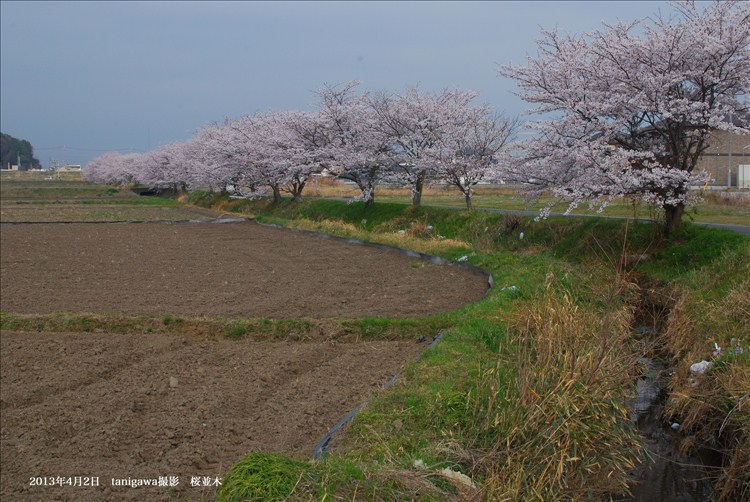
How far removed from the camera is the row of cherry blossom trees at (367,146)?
2367 cm

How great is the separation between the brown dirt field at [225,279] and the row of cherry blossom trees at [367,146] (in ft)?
14.3

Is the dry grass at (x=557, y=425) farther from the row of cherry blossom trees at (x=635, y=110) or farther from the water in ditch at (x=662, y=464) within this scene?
the row of cherry blossom trees at (x=635, y=110)

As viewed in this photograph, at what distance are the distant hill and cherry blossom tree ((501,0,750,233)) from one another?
174543 millimetres

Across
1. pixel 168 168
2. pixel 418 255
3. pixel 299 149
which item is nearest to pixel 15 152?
pixel 168 168

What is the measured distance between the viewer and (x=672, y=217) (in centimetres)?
1466

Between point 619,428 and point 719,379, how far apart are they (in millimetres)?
1795

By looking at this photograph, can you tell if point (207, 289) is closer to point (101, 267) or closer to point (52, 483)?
point (101, 267)

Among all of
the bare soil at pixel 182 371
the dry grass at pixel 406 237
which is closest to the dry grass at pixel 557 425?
the bare soil at pixel 182 371

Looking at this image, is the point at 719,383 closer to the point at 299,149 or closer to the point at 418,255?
the point at 418,255

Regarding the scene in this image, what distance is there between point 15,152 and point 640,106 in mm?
185150

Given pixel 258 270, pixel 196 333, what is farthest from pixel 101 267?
pixel 196 333

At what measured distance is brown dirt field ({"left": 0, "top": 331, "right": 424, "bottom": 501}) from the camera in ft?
19.9

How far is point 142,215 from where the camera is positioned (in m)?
39.9

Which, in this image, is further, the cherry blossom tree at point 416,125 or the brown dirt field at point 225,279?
the cherry blossom tree at point 416,125
